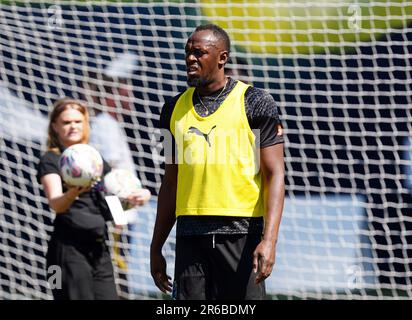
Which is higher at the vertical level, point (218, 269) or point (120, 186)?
point (120, 186)

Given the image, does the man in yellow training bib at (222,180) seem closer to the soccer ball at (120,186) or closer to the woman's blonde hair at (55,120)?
the soccer ball at (120,186)

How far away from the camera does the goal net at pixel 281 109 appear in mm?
7715

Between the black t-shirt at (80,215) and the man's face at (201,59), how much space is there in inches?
63.1

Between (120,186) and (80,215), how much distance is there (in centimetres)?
28

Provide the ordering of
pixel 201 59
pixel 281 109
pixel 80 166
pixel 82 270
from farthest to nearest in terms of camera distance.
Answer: pixel 281 109
pixel 82 270
pixel 80 166
pixel 201 59

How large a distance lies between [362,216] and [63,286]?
263 cm

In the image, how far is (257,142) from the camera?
4.61m

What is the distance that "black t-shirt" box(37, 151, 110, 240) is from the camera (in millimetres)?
5984

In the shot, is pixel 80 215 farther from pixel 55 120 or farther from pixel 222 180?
pixel 222 180

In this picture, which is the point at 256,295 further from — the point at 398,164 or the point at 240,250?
the point at 398,164

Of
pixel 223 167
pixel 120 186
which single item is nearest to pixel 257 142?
pixel 223 167

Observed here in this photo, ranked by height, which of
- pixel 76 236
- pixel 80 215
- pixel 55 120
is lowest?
pixel 76 236

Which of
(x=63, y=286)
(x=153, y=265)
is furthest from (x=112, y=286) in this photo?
(x=153, y=265)

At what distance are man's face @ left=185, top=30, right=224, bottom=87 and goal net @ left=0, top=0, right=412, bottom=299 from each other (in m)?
3.14
